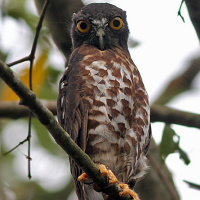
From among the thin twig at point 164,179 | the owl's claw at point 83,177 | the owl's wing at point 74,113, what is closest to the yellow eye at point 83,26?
the owl's wing at point 74,113

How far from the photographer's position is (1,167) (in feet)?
28.5

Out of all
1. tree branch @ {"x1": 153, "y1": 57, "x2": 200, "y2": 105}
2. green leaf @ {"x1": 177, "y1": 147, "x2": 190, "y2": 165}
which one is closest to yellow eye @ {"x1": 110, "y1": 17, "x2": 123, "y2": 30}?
green leaf @ {"x1": 177, "y1": 147, "x2": 190, "y2": 165}

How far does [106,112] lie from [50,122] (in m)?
1.43

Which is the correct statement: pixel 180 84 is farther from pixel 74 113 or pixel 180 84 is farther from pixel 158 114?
pixel 74 113

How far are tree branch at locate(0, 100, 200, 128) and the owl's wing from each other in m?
1.04

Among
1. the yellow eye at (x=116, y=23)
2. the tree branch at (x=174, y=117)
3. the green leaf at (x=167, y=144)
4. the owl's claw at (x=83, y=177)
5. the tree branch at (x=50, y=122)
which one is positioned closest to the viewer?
the tree branch at (x=50, y=122)

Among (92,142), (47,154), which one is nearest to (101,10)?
(92,142)

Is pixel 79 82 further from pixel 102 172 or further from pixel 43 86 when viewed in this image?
pixel 43 86

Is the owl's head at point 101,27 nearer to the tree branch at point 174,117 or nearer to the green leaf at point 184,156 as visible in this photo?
the tree branch at point 174,117

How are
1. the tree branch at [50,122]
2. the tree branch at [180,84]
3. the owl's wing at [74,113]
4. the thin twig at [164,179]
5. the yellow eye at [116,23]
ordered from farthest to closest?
the tree branch at [180,84], the thin twig at [164,179], the yellow eye at [116,23], the owl's wing at [74,113], the tree branch at [50,122]

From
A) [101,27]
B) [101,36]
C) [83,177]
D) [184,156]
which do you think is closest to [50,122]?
[83,177]

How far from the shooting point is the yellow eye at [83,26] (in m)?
5.19

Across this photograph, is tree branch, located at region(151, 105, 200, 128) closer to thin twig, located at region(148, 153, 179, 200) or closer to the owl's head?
thin twig, located at region(148, 153, 179, 200)

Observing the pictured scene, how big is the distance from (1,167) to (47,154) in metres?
1.23
